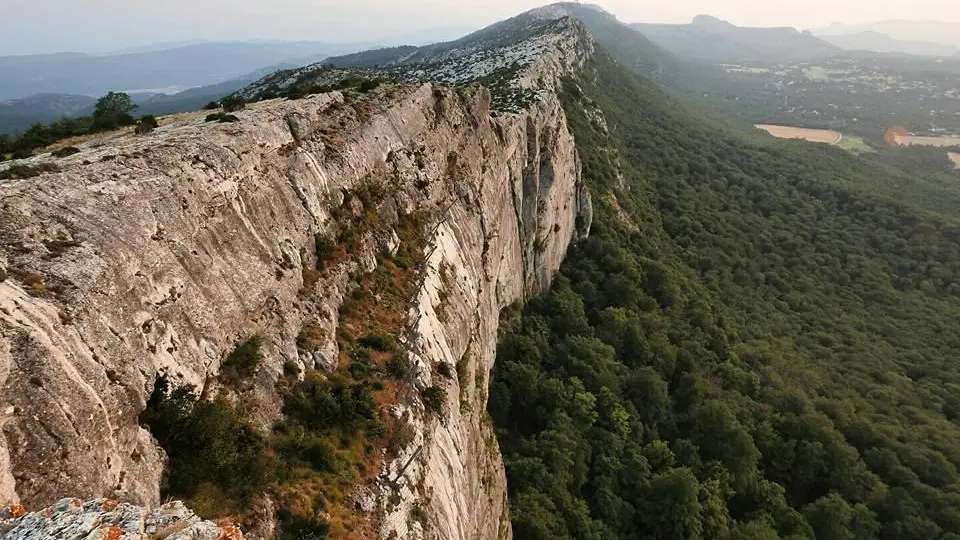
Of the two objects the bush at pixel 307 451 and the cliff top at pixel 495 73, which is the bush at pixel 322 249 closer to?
the bush at pixel 307 451

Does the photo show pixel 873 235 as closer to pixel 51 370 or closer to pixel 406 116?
pixel 406 116

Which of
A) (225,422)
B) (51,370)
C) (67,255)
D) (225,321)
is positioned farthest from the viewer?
(225,321)

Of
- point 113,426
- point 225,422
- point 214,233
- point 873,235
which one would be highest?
point 214,233

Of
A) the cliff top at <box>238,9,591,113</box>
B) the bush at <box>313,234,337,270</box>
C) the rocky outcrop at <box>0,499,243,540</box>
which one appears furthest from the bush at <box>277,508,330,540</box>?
the cliff top at <box>238,9,591,113</box>

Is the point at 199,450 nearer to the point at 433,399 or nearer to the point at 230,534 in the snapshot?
the point at 230,534

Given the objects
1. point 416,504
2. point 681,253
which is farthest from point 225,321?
point 681,253

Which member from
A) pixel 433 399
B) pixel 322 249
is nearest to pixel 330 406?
pixel 433 399
